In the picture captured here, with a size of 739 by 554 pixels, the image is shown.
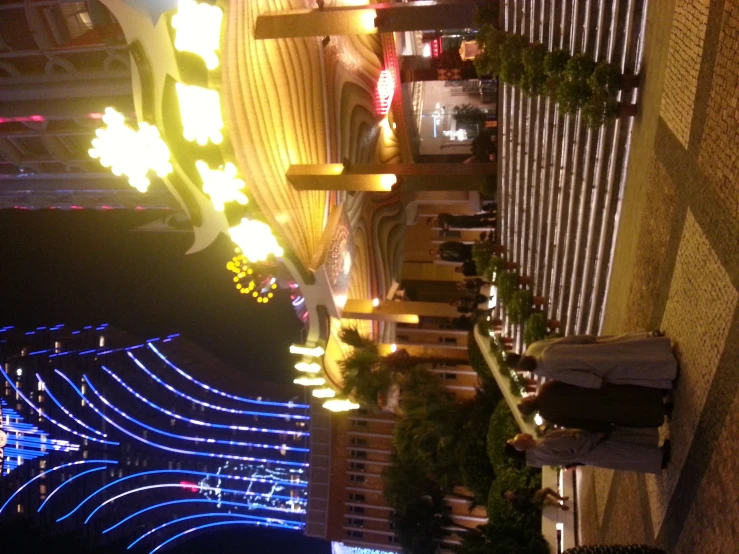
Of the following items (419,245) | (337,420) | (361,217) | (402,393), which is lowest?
(337,420)

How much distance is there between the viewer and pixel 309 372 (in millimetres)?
14391

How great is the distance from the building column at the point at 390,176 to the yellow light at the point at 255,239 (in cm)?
97

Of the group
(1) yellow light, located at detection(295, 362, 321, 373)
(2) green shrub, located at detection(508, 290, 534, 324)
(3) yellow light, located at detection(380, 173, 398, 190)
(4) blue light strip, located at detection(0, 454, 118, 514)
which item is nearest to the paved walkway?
(2) green shrub, located at detection(508, 290, 534, 324)

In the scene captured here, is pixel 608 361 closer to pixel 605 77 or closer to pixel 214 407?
pixel 605 77

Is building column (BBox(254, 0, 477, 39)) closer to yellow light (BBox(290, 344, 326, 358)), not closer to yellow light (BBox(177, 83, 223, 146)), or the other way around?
yellow light (BBox(177, 83, 223, 146))

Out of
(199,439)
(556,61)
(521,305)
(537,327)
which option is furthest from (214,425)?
(556,61)

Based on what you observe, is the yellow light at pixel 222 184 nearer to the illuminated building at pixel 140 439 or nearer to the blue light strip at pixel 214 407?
the illuminated building at pixel 140 439

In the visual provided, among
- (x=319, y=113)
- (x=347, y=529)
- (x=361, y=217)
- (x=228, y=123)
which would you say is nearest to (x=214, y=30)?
(x=228, y=123)

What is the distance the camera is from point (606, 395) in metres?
5.94

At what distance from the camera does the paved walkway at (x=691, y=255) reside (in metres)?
4.85

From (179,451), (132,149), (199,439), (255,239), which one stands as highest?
(132,149)

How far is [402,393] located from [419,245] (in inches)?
190

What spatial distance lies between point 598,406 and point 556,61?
3.76m

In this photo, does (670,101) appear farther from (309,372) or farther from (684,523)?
(309,372)
